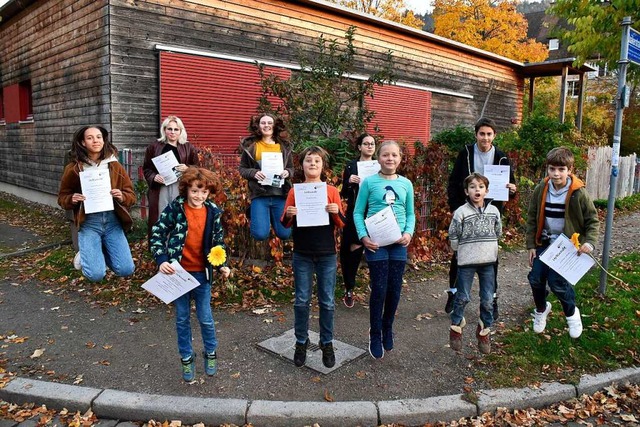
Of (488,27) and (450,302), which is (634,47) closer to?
(450,302)

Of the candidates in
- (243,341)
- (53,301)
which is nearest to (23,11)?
(53,301)

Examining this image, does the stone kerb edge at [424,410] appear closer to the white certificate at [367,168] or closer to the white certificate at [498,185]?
the white certificate at [498,185]

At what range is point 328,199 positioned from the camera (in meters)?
4.33

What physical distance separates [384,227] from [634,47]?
437 cm

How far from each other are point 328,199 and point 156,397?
2.14 m

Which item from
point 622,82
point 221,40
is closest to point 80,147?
point 622,82

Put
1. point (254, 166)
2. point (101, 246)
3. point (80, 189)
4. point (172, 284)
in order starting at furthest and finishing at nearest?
point (254, 166)
point (101, 246)
point (80, 189)
point (172, 284)

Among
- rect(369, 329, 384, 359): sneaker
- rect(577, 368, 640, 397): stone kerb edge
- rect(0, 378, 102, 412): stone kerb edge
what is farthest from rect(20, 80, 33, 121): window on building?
rect(577, 368, 640, 397): stone kerb edge

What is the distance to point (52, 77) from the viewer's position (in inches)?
497

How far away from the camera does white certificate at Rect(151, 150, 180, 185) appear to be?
5.87m

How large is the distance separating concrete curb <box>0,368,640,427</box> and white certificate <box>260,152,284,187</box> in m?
2.79

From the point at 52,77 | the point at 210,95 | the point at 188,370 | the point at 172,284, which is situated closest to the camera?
the point at 172,284

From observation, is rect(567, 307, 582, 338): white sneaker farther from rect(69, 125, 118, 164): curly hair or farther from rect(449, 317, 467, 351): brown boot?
rect(69, 125, 118, 164): curly hair

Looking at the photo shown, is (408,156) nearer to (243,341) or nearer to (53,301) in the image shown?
(243,341)
